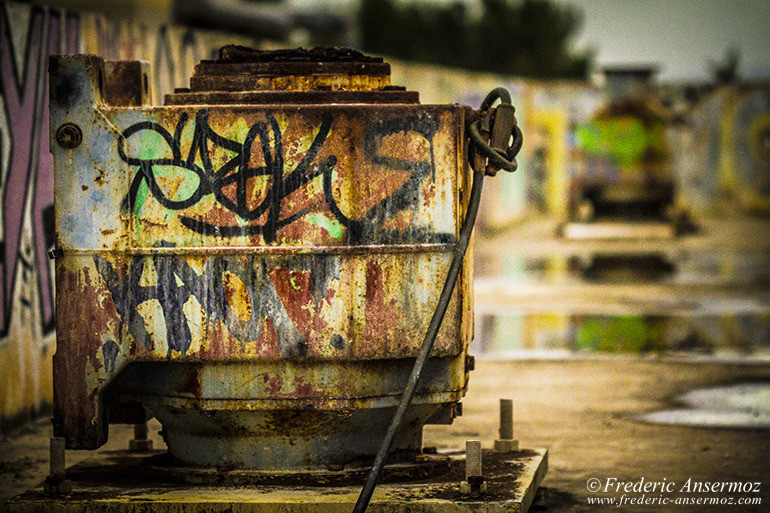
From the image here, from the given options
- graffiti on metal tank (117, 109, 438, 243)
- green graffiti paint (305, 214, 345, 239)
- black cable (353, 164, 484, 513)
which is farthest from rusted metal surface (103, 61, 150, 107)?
black cable (353, 164, 484, 513)

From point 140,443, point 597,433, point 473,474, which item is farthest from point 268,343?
point 597,433

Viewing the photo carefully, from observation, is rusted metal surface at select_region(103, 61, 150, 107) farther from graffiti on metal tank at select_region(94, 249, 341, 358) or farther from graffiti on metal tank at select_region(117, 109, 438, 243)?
graffiti on metal tank at select_region(94, 249, 341, 358)

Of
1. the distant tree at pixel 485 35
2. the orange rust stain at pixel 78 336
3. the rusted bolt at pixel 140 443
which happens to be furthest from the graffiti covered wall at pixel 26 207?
the distant tree at pixel 485 35

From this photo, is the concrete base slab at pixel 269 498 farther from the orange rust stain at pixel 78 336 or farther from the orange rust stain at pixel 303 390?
the orange rust stain at pixel 303 390

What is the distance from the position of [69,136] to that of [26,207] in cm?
305

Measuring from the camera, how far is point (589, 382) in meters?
8.23

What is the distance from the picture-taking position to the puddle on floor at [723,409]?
684 centimetres

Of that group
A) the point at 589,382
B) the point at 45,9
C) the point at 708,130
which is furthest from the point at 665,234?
the point at 45,9

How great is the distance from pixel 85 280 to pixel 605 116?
23.2 meters

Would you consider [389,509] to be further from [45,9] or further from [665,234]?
[665,234]

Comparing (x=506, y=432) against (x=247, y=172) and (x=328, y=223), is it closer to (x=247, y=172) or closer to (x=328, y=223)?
(x=328, y=223)

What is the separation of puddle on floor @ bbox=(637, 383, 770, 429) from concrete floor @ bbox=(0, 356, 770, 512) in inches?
4.9

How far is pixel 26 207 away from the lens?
7258 mm

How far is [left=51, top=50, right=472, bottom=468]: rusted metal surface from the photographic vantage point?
14.3 feet
